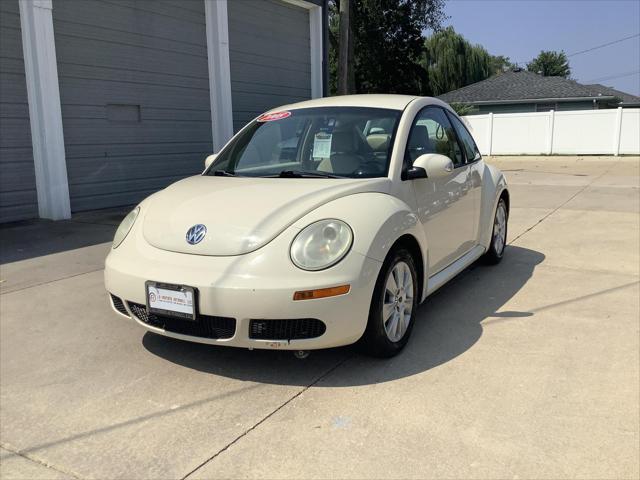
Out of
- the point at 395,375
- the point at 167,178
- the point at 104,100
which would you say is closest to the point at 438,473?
the point at 395,375

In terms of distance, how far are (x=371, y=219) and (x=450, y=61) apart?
46.7 metres

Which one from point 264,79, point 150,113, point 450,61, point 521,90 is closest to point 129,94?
point 150,113

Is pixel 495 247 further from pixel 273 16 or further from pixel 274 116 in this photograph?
pixel 273 16

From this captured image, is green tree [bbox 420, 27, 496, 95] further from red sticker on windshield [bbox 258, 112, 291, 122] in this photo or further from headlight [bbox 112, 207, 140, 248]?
headlight [bbox 112, 207, 140, 248]

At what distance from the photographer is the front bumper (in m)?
2.97

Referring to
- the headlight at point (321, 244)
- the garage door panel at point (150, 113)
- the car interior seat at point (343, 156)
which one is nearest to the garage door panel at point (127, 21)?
the garage door panel at point (150, 113)

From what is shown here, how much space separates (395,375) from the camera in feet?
11.0

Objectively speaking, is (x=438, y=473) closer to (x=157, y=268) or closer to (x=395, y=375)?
(x=395, y=375)

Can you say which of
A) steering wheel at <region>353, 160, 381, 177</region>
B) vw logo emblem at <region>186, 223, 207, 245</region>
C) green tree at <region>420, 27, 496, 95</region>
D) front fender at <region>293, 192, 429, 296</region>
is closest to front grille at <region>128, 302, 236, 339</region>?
vw logo emblem at <region>186, 223, 207, 245</region>

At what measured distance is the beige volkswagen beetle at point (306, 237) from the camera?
9.93ft

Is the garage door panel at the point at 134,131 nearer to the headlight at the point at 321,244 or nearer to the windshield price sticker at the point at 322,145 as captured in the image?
the windshield price sticker at the point at 322,145

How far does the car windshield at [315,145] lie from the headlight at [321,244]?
2.41ft

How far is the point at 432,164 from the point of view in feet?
12.7

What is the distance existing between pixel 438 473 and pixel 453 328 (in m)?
1.74
